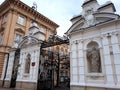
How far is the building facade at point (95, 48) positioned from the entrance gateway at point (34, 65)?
2.03 m

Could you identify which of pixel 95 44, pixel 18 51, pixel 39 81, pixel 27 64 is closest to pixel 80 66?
pixel 95 44

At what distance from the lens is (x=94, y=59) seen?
365 inches

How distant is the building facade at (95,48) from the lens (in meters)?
8.24

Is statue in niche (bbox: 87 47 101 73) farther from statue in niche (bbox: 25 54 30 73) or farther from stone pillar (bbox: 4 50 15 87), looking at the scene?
stone pillar (bbox: 4 50 15 87)

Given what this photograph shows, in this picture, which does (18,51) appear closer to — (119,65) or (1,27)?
(1,27)

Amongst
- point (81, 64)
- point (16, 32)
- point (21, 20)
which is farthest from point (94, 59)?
point (21, 20)

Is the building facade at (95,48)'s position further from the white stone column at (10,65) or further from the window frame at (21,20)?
the window frame at (21,20)

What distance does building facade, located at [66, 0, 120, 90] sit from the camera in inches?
324

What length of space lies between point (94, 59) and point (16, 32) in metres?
15.6

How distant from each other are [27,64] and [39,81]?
2.73 metres

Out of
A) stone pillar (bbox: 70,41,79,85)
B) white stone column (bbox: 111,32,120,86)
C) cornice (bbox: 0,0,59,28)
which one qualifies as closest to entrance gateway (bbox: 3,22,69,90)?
stone pillar (bbox: 70,41,79,85)

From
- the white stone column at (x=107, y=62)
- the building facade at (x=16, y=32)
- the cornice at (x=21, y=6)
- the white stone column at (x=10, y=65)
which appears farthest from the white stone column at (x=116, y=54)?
the cornice at (x=21, y=6)

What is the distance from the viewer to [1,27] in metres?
21.7

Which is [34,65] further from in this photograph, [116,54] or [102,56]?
[116,54]
